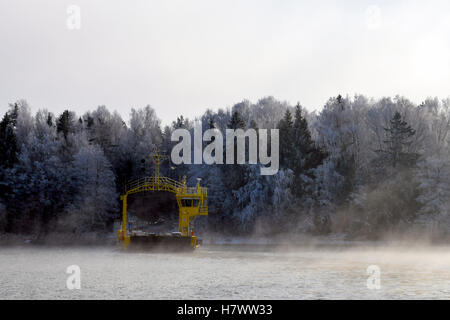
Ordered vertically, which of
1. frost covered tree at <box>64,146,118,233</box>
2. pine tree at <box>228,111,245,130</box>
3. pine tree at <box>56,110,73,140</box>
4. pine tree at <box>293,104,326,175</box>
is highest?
pine tree at <box>56,110,73,140</box>

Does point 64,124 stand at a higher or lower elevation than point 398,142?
higher

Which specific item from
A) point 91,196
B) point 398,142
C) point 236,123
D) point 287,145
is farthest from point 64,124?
point 398,142

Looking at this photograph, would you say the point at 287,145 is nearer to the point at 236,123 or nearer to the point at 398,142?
the point at 236,123

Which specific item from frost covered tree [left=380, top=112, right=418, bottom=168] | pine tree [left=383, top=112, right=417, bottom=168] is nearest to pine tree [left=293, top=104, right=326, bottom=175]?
frost covered tree [left=380, top=112, right=418, bottom=168]

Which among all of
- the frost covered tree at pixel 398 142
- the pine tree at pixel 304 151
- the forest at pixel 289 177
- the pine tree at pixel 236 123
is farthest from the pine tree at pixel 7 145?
the frost covered tree at pixel 398 142

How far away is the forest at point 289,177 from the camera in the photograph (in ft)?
207

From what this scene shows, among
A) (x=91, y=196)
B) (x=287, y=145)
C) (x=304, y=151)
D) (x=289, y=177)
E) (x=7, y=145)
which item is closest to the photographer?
(x=289, y=177)

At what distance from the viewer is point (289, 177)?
67188 millimetres

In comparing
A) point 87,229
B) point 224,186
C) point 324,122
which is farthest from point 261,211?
point 87,229

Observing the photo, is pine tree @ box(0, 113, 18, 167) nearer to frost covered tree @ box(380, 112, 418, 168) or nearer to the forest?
the forest

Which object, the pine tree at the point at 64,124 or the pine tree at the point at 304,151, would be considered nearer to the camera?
the pine tree at the point at 304,151

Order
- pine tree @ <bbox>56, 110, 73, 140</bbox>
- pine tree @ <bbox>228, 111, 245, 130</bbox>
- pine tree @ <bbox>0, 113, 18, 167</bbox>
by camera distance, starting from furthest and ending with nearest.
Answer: pine tree @ <bbox>56, 110, 73, 140</bbox> < pine tree @ <bbox>0, 113, 18, 167</bbox> < pine tree @ <bbox>228, 111, 245, 130</bbox>

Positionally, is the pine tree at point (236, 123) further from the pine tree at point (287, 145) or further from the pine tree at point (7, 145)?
the pine tree at point (7, 145)

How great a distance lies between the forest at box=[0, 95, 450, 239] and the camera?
63.0 meters
